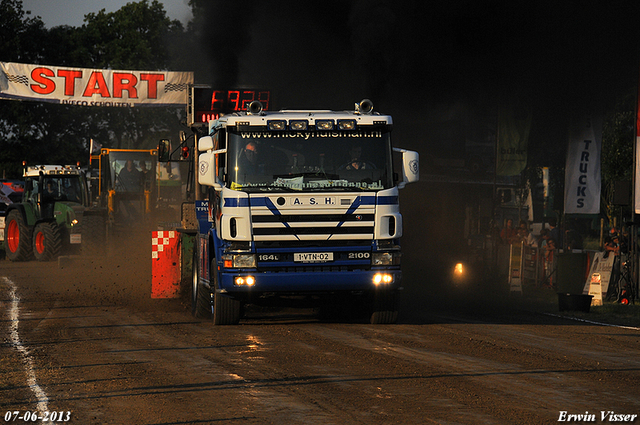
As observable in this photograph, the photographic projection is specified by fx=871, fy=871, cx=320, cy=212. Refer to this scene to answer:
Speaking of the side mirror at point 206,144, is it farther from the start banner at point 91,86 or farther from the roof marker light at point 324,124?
the start banner at point 91,86

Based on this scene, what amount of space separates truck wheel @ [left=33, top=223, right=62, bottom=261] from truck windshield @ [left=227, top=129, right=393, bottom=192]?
14954mm

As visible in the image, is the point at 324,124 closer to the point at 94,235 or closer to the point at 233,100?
the point at 233,100

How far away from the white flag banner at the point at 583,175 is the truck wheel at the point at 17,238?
15.5m

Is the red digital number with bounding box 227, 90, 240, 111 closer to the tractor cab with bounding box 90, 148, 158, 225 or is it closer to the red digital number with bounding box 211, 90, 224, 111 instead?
the red digital number with bounding box 211, 90, 224, 111

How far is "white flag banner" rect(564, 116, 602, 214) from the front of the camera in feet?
63.2

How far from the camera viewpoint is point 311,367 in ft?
27.8

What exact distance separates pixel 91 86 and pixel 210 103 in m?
13.8

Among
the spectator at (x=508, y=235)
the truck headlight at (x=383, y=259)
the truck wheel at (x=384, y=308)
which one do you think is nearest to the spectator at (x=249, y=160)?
the truck headlight at (x=383, y=259)

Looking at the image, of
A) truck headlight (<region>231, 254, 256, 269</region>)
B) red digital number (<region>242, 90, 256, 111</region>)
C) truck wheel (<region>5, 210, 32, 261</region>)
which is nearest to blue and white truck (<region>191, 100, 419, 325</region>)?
truck headlight (<region>231, 254, 256, 269</region>)

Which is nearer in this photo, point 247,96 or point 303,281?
point 303,281

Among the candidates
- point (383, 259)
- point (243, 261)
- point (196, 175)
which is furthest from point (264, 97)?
point (383, 259)

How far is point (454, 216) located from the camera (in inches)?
1252

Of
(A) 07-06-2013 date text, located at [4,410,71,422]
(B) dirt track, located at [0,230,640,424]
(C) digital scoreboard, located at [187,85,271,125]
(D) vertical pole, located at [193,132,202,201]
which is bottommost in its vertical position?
(A) 07-06-2013 date text, located at [4,410,71,422]

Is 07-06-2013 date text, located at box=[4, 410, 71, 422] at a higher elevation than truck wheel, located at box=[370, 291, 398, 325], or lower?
lower
